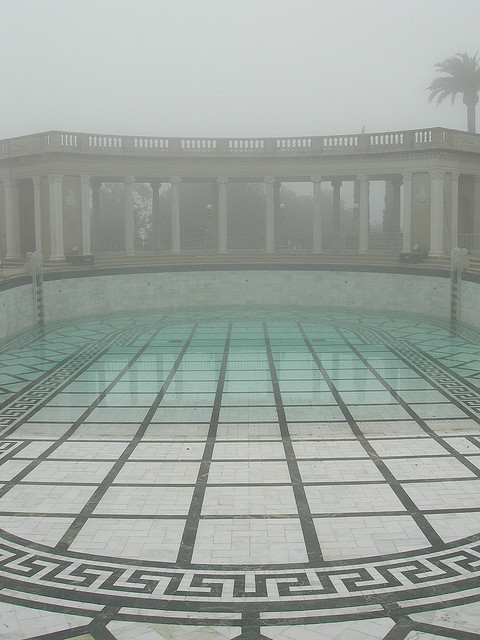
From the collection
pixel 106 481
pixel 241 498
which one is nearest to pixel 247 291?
pixel 106 481

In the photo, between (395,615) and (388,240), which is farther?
(388,240)

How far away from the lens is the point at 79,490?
32.1 feet

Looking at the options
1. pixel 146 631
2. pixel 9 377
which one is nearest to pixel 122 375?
pixel 9 377

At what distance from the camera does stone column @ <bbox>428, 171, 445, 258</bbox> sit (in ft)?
102

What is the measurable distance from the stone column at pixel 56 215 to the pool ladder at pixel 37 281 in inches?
225

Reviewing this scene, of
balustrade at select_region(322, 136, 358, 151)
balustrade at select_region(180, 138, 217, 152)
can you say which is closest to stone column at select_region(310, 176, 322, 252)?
balustrade at select_region(322, 136, 358, 151)

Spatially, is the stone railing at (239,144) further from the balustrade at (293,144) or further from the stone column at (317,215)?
the stone column at (317,215)

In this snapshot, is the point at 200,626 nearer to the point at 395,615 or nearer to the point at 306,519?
the point at 395,615

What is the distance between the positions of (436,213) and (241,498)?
2416 centimetres

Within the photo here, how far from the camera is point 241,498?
9469mm

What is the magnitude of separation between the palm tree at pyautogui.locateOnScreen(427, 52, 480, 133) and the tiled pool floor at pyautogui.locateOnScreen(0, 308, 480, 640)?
3159 centimetres

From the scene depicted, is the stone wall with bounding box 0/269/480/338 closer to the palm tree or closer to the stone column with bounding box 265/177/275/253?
the stone column with bounding box 265/177/275/253

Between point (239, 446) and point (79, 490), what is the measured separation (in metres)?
2.87

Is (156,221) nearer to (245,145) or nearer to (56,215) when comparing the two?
(245,145)
